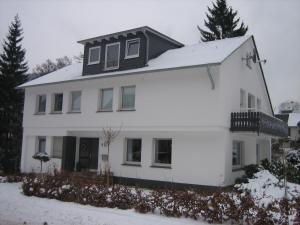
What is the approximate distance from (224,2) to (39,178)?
106 ft

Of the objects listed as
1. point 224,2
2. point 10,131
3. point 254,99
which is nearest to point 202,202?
point 254,99

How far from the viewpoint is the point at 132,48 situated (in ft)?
67.5

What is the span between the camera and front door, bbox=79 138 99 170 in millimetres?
21984

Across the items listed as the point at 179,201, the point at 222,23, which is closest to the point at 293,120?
the point at 222,23

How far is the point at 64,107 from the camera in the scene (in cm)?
2228

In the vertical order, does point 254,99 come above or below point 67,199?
above

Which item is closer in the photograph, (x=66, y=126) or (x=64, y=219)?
(x=64, y=219)

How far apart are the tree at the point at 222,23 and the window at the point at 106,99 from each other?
72.4ft

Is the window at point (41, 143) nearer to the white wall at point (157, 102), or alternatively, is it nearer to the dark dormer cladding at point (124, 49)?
the white wall at point (157, 102)

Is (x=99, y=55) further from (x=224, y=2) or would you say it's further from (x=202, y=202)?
(x=224, y=2)

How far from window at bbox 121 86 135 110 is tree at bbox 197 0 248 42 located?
22.4m

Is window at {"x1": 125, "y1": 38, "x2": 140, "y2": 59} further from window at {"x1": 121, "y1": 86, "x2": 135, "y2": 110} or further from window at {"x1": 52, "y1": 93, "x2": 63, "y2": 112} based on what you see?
window at {"x1": 52, "y1": 93, "x2": 63, "y2": 112}

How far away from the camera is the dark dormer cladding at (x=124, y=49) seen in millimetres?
19875

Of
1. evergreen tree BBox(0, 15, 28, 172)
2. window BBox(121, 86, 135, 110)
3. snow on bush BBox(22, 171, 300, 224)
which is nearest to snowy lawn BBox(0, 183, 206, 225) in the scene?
snow on bush BBox(22, 171, 300, 224)
